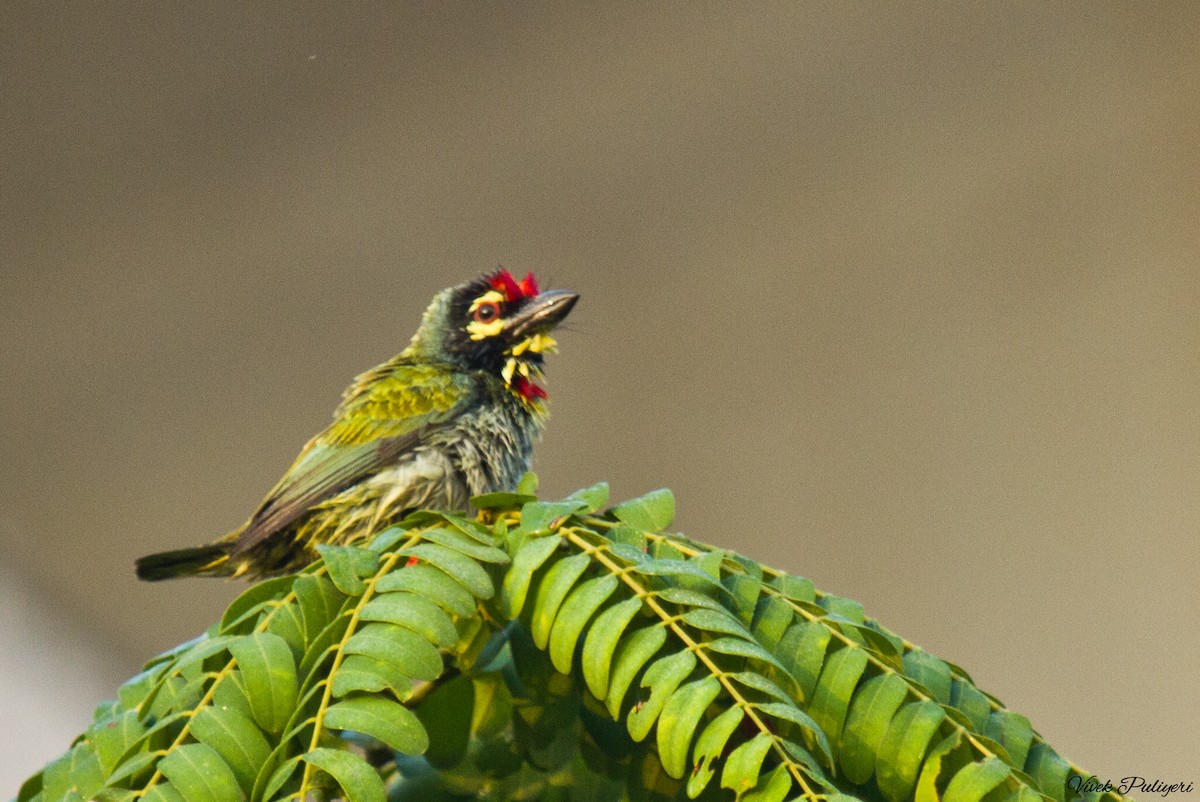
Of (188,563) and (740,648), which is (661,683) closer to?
(740,648)

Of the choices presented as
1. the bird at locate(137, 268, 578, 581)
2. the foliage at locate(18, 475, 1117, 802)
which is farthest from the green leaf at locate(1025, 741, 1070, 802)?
the bird at locate(137, 268, 578, 581)

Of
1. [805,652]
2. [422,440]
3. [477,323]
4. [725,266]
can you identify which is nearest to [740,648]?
[805,652]

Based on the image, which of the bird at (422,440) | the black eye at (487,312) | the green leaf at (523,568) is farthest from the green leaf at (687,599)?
the black eye at (487,312)

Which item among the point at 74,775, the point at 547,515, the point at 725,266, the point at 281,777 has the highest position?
the point at 725,266

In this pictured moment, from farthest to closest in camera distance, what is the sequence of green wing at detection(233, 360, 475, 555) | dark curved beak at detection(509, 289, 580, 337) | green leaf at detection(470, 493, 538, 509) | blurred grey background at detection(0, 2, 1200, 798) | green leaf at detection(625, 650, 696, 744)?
blurred grey background at detection(0, 2, 1200, 798)
dark curved beak at detection(509, 289, 580, 337)
green wing at detection(233, 360, 475, 555)
green leaf at detection(470, 493, 538, 509)
green leaf at detection(625, 650, 696, 744)

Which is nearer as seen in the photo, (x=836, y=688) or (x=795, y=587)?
(x=836, y=688)

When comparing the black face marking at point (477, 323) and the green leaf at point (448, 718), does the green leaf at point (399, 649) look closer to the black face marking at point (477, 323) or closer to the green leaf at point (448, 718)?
the green leaf at point (448, 718)

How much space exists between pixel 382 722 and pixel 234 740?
0.13 metres

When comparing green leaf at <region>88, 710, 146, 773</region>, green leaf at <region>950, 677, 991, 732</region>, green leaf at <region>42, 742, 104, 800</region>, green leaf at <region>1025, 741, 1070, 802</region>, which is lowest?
green leaf at <region>42, 742, 104, 800</region>

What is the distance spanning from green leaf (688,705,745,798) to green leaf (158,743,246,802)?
0.36m

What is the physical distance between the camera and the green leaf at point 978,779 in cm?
102

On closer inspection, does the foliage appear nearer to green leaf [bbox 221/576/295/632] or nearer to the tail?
green leaf [bbox 221/576/295/632]

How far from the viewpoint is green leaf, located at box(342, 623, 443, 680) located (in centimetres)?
101

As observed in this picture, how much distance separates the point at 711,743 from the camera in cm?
97
